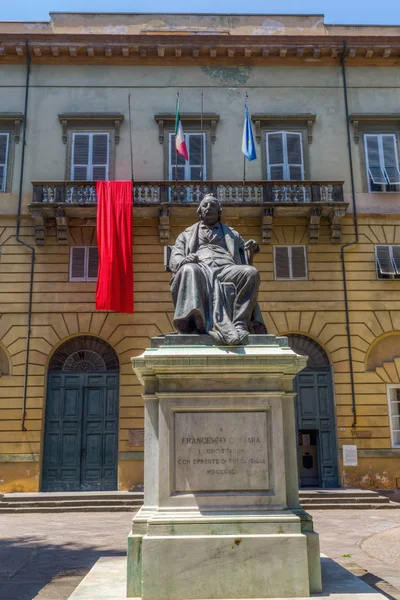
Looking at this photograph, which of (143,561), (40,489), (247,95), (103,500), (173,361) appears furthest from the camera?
(247,95)

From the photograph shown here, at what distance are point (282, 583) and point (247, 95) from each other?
17825 mm

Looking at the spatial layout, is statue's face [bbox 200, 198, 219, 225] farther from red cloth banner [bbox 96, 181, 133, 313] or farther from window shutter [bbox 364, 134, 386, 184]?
window shutter [bbox 364, 134, 386, 184]

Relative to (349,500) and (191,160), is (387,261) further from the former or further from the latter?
(349,500)

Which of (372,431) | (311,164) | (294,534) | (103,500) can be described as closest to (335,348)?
(372,431)

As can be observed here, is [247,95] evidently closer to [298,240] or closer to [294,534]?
[298,240]

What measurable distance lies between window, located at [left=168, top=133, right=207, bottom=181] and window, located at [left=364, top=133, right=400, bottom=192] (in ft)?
18.2

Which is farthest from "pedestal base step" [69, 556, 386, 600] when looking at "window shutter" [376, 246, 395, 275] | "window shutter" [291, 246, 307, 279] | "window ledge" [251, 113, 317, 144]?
"window ledge" [251, 113, 317, 144]

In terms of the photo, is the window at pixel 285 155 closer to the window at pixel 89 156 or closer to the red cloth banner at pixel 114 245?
the red cloth banner at pixel 114 245

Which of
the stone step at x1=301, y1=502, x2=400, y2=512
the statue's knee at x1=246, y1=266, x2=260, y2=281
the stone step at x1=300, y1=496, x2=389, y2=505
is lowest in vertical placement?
the stone step at x1=301, y1=502, x2=400, y2=512

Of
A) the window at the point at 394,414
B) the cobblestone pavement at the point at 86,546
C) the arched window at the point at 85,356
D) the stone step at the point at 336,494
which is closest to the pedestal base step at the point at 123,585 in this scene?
the cobblestone pavement at the point at 86,546

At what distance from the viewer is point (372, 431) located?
56.7ft

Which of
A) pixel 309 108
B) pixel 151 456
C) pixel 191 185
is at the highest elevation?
pixel 309 108

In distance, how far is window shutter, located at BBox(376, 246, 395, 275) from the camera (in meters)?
18.6

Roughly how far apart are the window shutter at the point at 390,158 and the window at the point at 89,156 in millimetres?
9395
